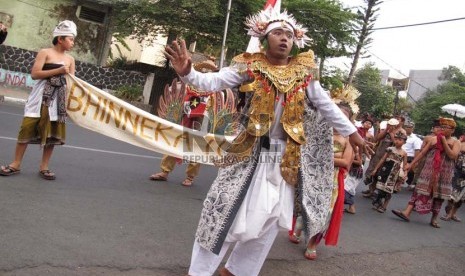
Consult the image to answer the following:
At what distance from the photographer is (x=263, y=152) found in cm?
334

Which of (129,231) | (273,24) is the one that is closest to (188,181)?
(129,231)

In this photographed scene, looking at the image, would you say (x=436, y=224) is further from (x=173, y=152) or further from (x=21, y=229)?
(x=21, y=229)

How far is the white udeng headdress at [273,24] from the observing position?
3.37m

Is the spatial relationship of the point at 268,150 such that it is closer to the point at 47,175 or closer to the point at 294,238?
the point at 294,238

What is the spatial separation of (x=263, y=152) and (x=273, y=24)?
0.94m

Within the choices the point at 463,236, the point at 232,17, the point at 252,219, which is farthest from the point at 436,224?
the point at 232,17

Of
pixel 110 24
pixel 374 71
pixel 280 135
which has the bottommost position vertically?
pixel 280 135

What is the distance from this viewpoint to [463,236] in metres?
7.58

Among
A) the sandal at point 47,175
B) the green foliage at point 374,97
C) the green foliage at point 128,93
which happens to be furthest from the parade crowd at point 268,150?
the green foliage at point 374,97

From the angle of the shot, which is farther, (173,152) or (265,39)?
(173,152)

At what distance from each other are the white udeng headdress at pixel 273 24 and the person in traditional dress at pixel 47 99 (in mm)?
2676

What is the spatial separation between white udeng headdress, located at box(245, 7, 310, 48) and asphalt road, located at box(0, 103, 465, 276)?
199 centimetres

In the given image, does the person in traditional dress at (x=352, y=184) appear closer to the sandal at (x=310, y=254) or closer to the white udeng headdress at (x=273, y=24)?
the sandal at (x=310, y=254)

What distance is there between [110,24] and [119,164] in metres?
13.5
